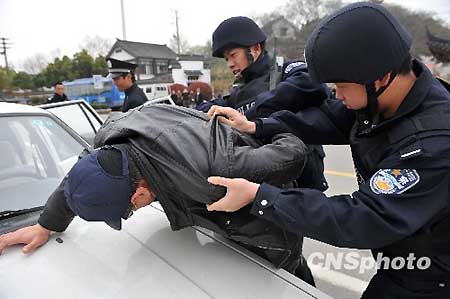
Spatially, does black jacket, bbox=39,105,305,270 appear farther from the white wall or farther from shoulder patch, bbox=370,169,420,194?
the white wall

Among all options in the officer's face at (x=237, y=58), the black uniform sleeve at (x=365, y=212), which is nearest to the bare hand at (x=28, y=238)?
the black uniform sleeve at (x=365, y=212)

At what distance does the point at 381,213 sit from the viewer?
91 cm

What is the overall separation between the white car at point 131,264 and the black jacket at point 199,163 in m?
0.10

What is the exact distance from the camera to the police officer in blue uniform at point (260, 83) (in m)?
1.59

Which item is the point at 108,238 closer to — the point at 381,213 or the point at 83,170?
the point at 83,170

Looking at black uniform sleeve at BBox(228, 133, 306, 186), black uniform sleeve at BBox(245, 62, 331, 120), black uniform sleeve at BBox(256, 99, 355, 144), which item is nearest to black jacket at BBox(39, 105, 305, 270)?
black uniform sleeve at BBox(228, 133, 306, 186)

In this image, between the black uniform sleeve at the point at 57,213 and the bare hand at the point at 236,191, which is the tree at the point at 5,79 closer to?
the black uniform sleeve at the point at 57,213

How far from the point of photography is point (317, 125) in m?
1.43

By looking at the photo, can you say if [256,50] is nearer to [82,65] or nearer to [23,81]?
[82,65]

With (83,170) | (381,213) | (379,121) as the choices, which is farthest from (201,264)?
(379,121)

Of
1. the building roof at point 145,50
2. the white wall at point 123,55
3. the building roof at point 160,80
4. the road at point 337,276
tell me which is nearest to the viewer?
the road at point 337,276

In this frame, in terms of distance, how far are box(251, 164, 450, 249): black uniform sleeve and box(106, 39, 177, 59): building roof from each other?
34.6 m

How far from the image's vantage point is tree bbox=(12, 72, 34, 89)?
3225 cm

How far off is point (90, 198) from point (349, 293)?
2.02m
